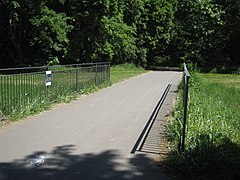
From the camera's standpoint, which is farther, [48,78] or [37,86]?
[48,78]

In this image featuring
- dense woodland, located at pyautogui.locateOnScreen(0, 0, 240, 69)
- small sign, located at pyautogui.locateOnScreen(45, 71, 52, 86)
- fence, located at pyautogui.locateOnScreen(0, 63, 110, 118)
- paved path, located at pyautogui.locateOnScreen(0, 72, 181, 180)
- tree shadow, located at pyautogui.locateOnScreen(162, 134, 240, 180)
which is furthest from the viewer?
dense woodland, located at pyautogui.locateOnScreen(0, 0, 240, 69)

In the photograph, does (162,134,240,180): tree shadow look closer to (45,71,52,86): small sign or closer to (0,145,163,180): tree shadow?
(0,145,163,180): tree shadow

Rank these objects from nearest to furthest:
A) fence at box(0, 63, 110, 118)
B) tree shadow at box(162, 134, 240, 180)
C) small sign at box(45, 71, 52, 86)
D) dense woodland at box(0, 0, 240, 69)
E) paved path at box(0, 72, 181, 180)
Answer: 1. tree shadow at box(162, 134, 240, 180)
2. paved path at box(0, 72, 181, 180)
3. fence at box(0, 63, 110, 118)
4. small sign at box(45, 71, 52, 86)
5. dense woodland at box(0, 0, 240, 69)

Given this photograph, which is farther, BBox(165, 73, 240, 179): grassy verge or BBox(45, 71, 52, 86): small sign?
BBox(45, 71, 52, 86): small sign

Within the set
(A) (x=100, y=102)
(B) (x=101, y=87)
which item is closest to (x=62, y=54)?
(B) (x=101, y=87)

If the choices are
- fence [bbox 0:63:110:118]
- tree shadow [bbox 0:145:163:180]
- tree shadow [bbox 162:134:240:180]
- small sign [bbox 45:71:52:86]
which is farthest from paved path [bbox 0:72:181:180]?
small sign [bbox 45:71:52:86]

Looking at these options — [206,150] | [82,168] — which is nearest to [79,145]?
[82,168]

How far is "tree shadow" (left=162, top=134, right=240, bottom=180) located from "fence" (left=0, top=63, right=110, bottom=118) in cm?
496

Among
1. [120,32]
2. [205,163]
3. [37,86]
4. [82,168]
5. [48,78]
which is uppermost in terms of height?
[120,32]

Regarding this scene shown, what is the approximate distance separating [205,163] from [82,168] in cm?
188

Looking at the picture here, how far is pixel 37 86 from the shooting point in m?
11.0

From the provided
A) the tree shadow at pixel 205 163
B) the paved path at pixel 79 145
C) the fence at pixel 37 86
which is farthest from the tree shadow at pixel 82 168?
the fence at pixel 37 86

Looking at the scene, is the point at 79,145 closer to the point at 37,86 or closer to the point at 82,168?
the point at 82,168

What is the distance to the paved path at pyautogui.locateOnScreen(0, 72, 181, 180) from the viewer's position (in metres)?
5.50
